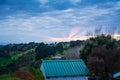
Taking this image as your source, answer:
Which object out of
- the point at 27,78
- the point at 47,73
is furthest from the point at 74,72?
the point at 27,78

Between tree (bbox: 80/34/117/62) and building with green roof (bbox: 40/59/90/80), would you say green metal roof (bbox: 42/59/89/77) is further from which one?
tree (bbox: 80/34/117/62)

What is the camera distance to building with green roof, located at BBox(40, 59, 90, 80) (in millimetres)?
19625

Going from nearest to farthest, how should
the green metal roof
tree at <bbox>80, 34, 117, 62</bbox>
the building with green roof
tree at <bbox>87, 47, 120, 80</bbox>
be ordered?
the building with green roof → the green metal roof → tree at <bbox>87, 47, 120, 80</bbox> → tree at <bbox>80, 34, 117, 62</bbox>

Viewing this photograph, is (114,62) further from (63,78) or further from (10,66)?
(10,66)

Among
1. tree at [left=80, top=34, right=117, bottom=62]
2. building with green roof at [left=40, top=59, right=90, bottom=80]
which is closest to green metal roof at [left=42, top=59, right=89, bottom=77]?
building with green roof at [left=40, top=59, right=90, bottom=80]

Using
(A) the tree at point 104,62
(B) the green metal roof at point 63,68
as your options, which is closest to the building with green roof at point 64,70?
(B) the green metal roof at point 63,68

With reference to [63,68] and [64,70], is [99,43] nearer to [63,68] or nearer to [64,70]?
[63,68]

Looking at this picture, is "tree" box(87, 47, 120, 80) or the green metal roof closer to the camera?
the green metal roof

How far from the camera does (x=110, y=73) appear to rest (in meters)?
22.9

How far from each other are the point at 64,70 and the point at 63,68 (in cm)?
25

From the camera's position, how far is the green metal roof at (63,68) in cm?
1973

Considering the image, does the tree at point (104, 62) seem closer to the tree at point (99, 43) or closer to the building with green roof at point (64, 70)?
the building with green roof at point (64, 70)

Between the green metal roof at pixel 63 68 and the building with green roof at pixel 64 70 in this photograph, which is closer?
the building with green roof at pixel 64 70

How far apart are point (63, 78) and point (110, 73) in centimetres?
540
